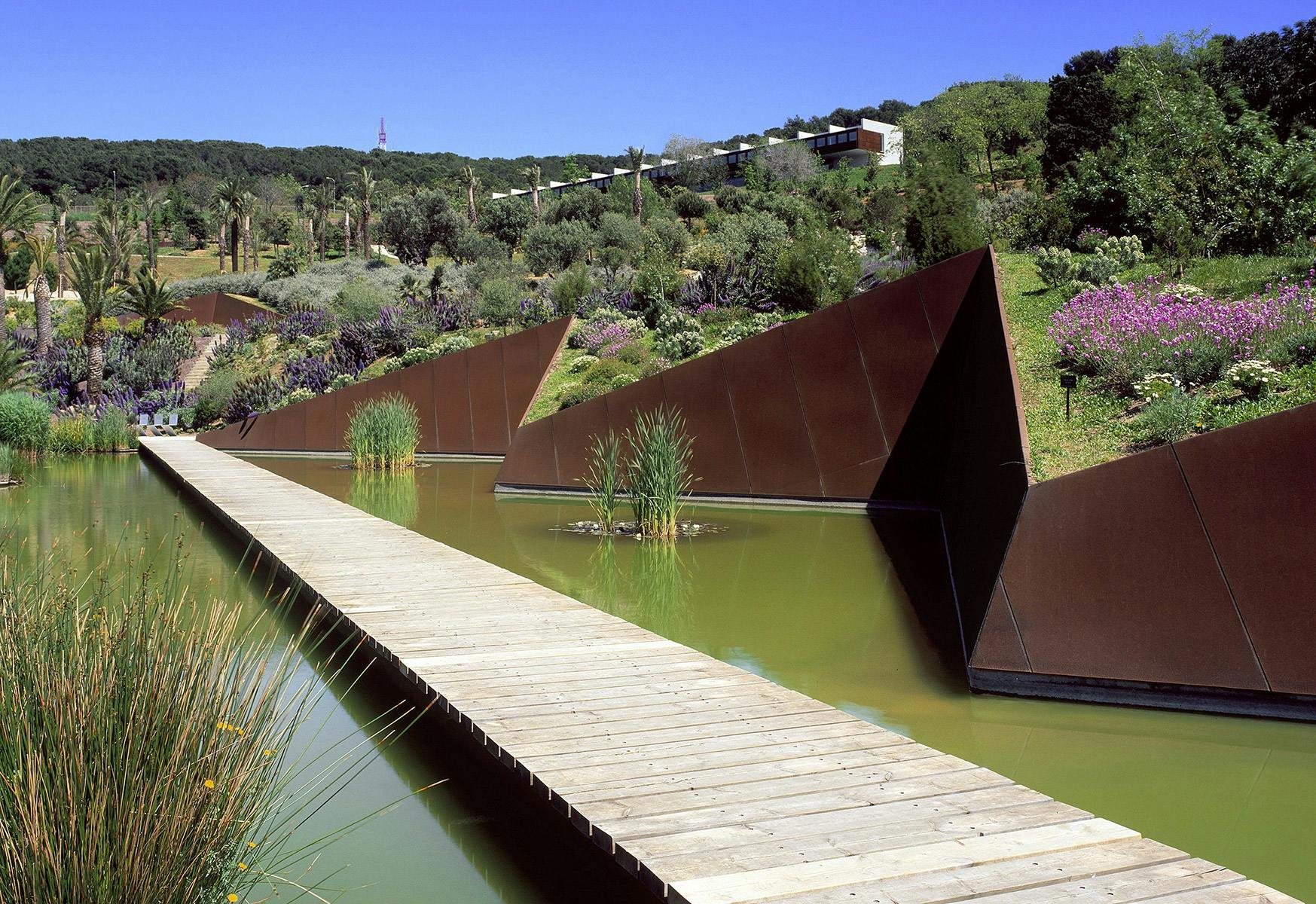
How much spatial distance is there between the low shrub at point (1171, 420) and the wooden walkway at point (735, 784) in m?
3.07

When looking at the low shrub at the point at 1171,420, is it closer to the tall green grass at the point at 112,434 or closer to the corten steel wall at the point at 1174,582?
the corten steel wall at the point at 1174,582

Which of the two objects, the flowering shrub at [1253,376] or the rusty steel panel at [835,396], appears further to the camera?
the rusty steel panel at [835,396]

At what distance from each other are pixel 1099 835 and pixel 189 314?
33.3 meters

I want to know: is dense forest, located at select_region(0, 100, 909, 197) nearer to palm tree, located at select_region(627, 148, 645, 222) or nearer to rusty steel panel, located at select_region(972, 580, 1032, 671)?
palm tree, located at select_region(627, 148, 645, 222)

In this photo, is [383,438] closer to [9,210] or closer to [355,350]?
[355,350]

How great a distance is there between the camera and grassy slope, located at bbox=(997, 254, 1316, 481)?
636 centimetres

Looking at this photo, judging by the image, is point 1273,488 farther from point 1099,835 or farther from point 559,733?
point 559,733

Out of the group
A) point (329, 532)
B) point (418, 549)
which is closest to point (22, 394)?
point (329, 532)

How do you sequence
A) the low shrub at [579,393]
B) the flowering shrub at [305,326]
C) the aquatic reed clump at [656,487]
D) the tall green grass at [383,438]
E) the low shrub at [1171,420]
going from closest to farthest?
the low shrub at [1171,420] < the aquatic reed clump at [656,487] < the low shrub at [579,393] < the tall green grass at [383,438] < the flowering shrub at [305,326]

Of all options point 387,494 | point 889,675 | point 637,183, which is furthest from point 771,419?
point 637,183

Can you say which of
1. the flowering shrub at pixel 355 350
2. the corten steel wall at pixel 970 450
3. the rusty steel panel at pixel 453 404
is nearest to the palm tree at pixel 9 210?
the flowering shrub at pixel 355 350

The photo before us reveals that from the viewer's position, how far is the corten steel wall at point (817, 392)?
33.4 feet

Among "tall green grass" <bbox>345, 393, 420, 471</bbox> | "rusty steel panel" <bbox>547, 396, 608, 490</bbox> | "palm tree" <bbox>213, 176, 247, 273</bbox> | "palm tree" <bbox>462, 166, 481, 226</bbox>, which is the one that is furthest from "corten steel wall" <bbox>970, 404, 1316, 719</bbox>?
"palm tree" <bbox>213, 176, 247, 273</bbox>

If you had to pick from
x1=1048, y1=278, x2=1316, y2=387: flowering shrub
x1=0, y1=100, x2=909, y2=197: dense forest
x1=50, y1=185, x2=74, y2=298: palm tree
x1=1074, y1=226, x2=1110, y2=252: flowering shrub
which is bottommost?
x1=1048, y1=278, x2=1316, y2=387: flowering shrub
